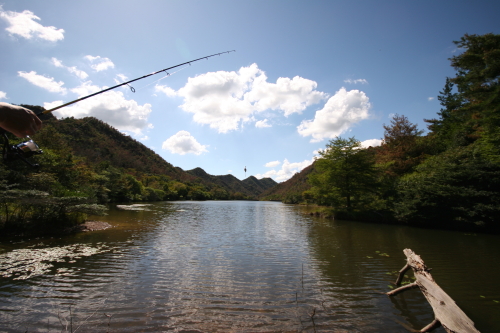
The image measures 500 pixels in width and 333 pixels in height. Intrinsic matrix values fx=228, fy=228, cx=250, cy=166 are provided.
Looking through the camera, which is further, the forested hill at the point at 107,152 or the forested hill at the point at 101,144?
the forested hill at the point at 101,144

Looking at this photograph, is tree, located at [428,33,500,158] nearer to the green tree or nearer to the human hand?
the green tree

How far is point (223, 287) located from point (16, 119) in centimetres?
628

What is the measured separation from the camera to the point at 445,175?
1942 centimetres

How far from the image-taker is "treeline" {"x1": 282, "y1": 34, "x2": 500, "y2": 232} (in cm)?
1772

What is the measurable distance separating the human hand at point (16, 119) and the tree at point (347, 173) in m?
30.5

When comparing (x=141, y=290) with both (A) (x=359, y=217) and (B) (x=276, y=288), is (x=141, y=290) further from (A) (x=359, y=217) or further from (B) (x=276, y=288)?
(A) (x=359, y=217)

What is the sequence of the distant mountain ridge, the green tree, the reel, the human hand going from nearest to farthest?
the human hand, the reel, the green tree, the distant mountain ridge

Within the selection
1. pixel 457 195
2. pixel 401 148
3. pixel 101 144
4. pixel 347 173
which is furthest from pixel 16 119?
pixel 101 144

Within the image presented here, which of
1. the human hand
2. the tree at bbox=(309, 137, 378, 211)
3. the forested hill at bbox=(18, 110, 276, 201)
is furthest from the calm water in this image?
the tree at bbox=(309, 137, 378, 211)

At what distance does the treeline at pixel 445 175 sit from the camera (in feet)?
58.1

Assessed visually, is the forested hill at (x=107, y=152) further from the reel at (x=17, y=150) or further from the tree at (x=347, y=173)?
the tree at (x=347, y=173)

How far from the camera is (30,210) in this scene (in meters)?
13.9

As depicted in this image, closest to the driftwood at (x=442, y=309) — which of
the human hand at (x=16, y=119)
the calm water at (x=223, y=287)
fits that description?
the calm water at (x=223, y=287)

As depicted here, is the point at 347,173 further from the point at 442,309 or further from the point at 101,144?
the point at 101,144
